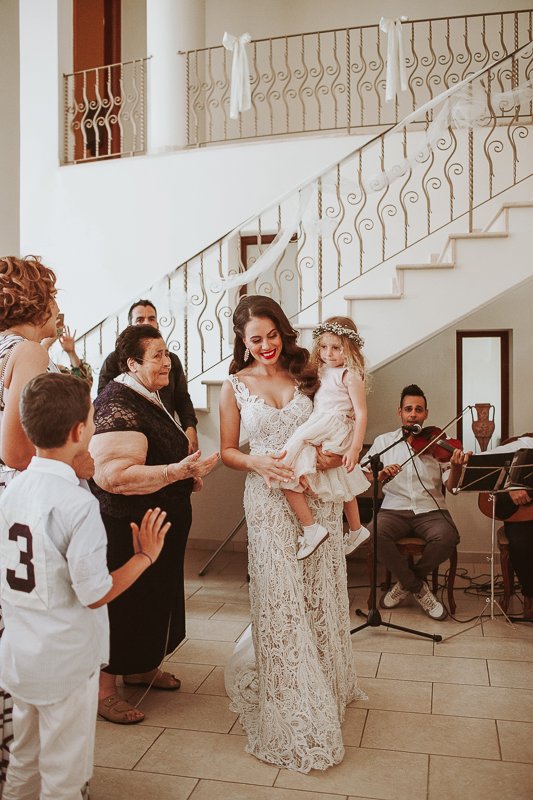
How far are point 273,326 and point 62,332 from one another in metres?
2.16

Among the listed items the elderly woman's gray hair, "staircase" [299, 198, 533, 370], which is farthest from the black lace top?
"staircase" [299, 198, 533, 370]

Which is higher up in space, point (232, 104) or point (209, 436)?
point (232, 104)

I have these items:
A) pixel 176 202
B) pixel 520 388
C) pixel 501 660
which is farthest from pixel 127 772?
pixel 176 202

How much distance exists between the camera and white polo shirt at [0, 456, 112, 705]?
2039 mm

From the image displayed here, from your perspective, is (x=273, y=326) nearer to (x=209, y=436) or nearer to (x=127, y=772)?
(x=127, y=772)

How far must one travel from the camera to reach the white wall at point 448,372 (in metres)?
6.74

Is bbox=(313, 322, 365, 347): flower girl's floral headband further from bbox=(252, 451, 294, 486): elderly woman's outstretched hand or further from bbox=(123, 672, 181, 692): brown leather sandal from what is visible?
bbox=(123, 672, 181, 692): brown leather sandal

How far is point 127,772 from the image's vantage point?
9.60 feet

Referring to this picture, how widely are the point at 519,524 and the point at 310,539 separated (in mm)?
2418

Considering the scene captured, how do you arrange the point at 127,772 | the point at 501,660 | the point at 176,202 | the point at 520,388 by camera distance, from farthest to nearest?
the point at 176,202
the point at 520,388
the point at 501,660
the point at 127,772

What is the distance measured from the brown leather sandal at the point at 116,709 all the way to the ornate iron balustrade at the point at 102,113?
610cm

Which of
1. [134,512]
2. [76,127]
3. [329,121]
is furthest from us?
[329,121]

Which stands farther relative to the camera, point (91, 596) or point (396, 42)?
point (396, 42)

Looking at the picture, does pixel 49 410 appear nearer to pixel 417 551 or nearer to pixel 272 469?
pixel 272 469
